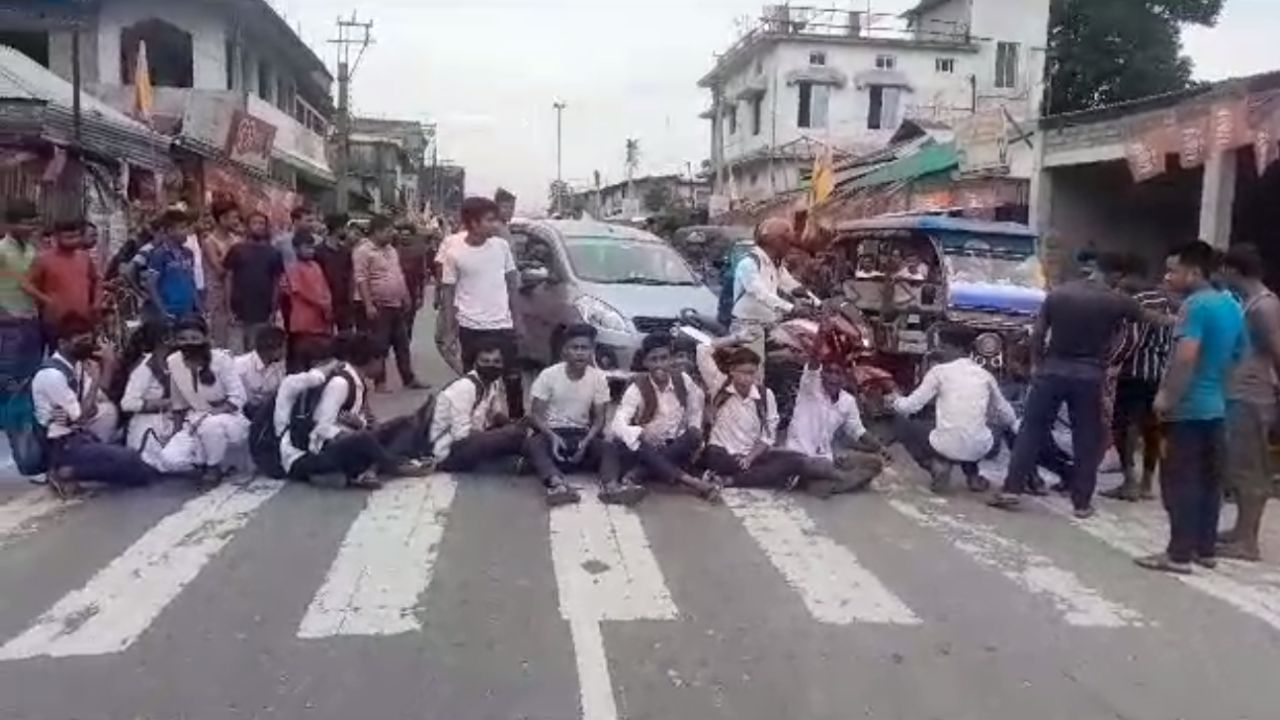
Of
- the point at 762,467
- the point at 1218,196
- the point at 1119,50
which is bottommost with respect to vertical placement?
the point at 762,467

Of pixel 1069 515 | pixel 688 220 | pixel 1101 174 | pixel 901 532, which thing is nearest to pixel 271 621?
pixel 901 532

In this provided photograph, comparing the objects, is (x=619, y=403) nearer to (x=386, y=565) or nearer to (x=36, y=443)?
(x=386, y=565)

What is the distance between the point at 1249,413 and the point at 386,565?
499 cm

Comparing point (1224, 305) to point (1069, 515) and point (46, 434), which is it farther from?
point (46, 434)

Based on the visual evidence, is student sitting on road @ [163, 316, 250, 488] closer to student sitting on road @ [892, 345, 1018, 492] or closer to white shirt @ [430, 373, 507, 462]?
white shirt @ [430, 373, 507, 462]

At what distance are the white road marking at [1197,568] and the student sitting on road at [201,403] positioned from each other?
5.55 meters

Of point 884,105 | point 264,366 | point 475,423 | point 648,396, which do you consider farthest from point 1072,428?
point 884,105

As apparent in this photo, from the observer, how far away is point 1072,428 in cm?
882

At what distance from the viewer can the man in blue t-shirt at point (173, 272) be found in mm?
11527

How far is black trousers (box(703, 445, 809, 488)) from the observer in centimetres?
925

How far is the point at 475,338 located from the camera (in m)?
10.5

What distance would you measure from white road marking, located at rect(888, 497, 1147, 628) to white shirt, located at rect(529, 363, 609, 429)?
2142 mm

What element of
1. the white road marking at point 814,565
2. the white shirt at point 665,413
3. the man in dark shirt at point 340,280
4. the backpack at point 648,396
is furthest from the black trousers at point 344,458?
the man in dark shirt at point 340,280

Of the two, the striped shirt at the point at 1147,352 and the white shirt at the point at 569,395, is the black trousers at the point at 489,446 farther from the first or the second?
the striped shirt at the point at 1147,352
